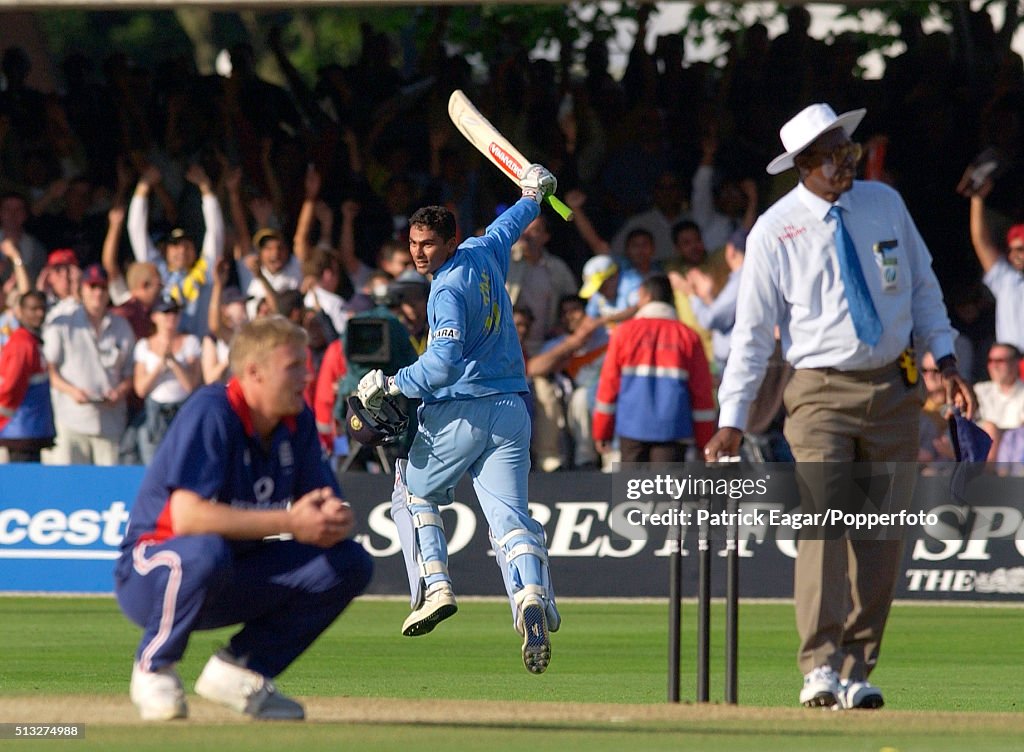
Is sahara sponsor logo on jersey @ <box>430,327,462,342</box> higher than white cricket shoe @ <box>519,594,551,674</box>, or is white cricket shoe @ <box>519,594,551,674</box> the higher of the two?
sahara sponsor logo on jersey @ <box>430,327,462,342</box>

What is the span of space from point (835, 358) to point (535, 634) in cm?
182

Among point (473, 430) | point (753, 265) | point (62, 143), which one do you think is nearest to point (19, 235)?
point (62, 143)

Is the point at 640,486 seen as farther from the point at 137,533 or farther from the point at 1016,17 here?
the point at 1016,17

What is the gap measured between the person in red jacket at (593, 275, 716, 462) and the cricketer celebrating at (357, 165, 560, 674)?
206 inches

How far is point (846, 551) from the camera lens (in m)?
8.62

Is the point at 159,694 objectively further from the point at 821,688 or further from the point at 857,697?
the point at 857,697

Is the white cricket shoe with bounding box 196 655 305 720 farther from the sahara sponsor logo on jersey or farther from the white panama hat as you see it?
the white panama hat

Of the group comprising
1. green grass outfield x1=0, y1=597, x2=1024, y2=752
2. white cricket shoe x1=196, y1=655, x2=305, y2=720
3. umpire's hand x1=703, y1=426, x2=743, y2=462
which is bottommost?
green grass outfield x1=0, y1=597, x2=1024, y2=752

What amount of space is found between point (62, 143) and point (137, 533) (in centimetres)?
1342

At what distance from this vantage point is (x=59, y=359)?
17062mm

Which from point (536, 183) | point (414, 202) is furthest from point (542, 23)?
point (536, 183)

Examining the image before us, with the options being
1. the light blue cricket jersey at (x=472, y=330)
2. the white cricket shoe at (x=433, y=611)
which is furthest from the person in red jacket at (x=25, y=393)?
the white cricket shoe at (x=433, y=611)

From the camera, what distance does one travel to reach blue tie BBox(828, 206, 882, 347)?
27.9 ft

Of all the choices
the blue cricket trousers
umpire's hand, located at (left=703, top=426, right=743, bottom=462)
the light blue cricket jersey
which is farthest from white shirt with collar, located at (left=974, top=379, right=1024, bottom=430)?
the blue cricket trousers
